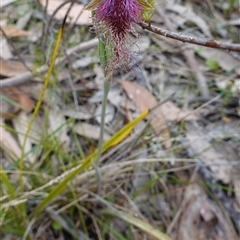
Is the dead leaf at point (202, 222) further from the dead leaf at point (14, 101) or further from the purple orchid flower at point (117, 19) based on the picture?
the purple orchid flower at point (117, 19)

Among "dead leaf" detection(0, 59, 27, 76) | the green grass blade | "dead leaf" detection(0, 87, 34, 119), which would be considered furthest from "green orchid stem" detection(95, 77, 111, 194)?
"dead leaf" detection(0, 59, 27, 76)

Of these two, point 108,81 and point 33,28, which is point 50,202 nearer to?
point 108,81

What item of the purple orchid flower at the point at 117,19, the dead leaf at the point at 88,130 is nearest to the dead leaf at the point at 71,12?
the dead leaf at the point at 88,130

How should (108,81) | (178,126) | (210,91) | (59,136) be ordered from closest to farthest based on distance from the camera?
(108,81) → (59,136) → (178,126) → (210,91)

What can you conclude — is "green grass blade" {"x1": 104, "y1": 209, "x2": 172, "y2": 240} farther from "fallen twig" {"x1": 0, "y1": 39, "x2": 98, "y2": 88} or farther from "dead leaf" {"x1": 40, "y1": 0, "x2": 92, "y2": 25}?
"dead leaf" {"x1": 40, "y1": 0, "x2": 92, "y2": 25}

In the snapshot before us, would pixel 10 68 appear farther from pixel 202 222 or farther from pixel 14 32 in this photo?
pixel 202 222

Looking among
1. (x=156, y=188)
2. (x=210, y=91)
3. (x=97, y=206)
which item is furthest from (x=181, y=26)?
(x=97, y=206)

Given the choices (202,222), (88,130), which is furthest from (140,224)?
(88,130)
